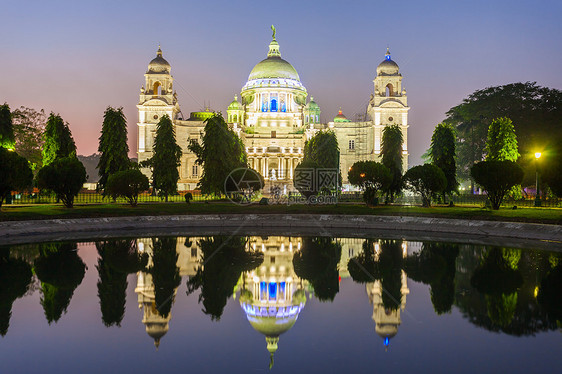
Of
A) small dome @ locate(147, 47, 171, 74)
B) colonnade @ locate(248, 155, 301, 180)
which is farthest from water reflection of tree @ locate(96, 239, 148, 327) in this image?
small dome @ locate(147, 47, 171, 74)

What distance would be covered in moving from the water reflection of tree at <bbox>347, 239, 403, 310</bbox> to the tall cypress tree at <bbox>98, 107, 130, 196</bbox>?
32477 millimetres

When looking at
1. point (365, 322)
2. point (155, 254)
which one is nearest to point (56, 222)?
point (155, 254)

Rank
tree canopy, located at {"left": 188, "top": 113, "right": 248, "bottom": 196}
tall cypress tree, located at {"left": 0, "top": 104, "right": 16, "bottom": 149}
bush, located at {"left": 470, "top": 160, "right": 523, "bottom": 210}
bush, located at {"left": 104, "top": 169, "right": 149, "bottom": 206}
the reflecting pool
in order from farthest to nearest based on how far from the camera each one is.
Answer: tall cypress tree, located at {"left": 0, "top": 104, "right": 16, "bottom": 149}, tree canopy, located at {"left": 188, "top": 113, "right": 248, "bottom": 196}, bush, located at {"left": 104, "top": 169, "right": 149, "bottom": 206}, bush, located at {"left": 470, "top": 160, "right": 523, "bottom": 210}, the reflecting pool

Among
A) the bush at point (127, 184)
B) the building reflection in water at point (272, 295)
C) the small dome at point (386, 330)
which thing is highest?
the bush at point (127, 184)

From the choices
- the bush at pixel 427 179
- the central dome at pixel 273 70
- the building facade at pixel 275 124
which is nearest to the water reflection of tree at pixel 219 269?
the bush at pixel 427 179

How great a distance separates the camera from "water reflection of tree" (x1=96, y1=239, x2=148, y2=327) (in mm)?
10594

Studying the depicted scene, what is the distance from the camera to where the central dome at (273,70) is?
10247 centimetres

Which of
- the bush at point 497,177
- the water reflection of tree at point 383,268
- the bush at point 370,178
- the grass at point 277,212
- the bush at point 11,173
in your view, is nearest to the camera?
the water reflection of tree at point 383,268

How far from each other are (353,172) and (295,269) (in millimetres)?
23323

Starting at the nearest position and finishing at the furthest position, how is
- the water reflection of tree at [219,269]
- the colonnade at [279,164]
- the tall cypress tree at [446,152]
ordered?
1. the water reflection of tree at [219,269]
2. the tall cypress tree at [446,152]
3. the colonnade at [279,164]

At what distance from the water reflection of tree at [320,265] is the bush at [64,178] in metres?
18.0

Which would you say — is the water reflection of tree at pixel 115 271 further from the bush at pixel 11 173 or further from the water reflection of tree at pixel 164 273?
the bush at pixel 11 173

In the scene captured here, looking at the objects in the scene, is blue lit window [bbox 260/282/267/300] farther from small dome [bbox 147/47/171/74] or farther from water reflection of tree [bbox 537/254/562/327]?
small dome [bbox 147/47/171/74]

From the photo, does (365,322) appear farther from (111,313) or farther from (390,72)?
(390,72)
